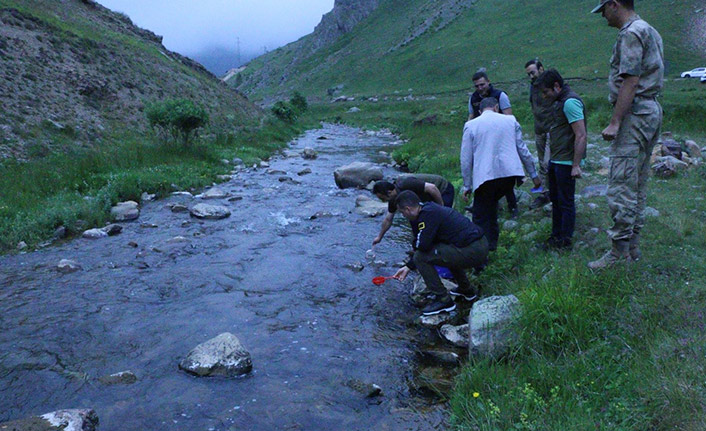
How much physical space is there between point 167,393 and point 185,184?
36.9 ft

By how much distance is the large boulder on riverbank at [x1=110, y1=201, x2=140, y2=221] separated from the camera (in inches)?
457

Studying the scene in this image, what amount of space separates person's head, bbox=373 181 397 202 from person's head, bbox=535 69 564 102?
2526 millimetres

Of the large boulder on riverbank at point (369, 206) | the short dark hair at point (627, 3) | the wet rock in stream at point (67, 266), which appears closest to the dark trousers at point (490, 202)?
the short dark hair at point (627, 3)

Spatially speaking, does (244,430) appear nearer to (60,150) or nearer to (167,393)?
(167,393)

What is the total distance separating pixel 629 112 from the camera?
17.3ft

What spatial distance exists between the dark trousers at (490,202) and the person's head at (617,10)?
7.77ft

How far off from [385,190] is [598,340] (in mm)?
3575

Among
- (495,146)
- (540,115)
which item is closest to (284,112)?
Answer: (540,115)

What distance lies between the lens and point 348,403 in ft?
15.7

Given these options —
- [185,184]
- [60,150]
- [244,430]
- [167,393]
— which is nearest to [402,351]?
[244,430]

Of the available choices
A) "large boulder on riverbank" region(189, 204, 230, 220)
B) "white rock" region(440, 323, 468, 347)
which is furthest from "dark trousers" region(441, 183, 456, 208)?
"large boulder on riverbank" region(189, 204, 230, 220)

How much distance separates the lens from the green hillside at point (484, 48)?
54938 mm

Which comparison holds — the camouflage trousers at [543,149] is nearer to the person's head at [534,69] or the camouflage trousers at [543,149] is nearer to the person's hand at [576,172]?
the person's head at [534,69]

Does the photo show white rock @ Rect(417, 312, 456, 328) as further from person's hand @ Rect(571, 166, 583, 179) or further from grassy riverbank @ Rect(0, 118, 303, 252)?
grassy riverbank @ Rect(0, 118, 303, 252)
